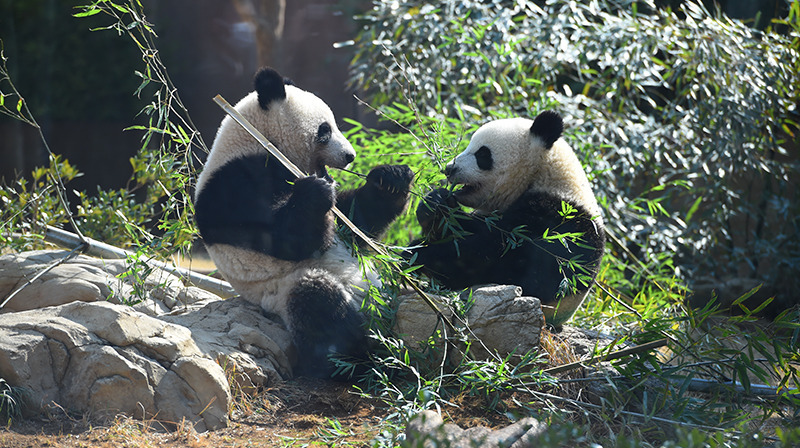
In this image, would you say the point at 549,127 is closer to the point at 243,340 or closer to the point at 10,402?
the point at 243,340

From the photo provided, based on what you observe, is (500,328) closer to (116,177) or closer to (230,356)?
(230,356)

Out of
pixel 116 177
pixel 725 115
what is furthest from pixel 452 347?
pixel 116 177

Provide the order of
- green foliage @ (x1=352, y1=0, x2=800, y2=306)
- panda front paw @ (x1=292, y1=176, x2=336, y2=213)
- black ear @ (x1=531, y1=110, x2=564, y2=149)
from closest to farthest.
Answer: panda front paw @ (x1=292, y1=176, x2=336, y2=213) → black ear @ (x1=531, y1=110, x2=564, y2=149) → green foliage @ (x1=352, y1=0, x2=800, y2=306)

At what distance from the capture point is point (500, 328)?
2.83m

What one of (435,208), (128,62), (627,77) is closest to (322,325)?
(435,208)

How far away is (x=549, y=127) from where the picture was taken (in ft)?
10.7

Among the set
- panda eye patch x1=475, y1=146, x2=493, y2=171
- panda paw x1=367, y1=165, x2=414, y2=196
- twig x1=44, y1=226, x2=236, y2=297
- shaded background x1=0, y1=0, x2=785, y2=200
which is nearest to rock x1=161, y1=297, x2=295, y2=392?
twig x1=44, y1=226, x2=236, y2=297

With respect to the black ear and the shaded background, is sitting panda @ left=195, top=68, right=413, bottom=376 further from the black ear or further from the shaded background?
the shaded background

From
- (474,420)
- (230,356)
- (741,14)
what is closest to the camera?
(474,420)

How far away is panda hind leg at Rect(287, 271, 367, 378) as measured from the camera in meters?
2.98

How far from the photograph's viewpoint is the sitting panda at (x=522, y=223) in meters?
3.08

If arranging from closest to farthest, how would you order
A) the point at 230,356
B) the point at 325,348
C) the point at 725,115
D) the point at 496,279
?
the point at 230,356 < the point at 325,348 < the point at 496,279 < the point at 725,115

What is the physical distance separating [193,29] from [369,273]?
30.4 ft

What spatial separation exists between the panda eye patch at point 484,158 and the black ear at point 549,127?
275 mm
